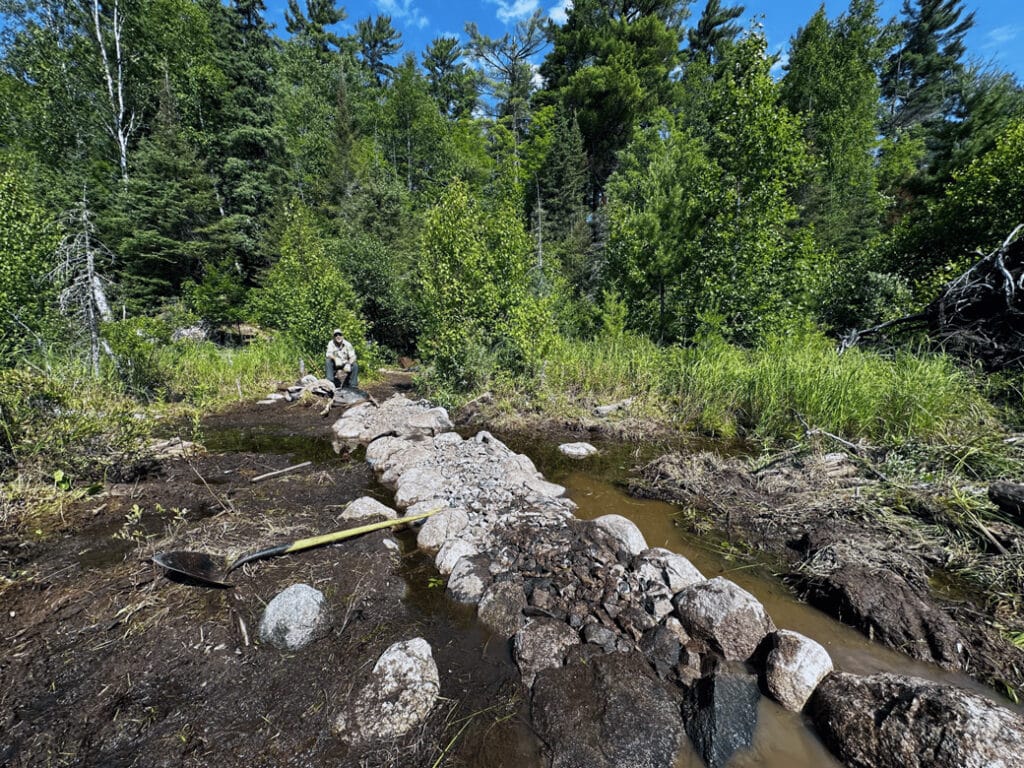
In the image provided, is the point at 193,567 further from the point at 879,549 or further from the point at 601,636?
the point at 879,549

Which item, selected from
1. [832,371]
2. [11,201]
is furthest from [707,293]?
[11,201]

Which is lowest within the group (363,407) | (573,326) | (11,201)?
(363,407)

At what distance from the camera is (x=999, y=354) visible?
5.72 m

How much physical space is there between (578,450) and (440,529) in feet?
10.3

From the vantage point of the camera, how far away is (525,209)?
25.0 metres

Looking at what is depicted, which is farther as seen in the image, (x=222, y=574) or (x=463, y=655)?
(x=222, y=574)

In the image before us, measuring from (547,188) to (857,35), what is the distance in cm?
1888

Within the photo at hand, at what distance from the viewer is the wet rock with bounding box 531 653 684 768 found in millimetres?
1900

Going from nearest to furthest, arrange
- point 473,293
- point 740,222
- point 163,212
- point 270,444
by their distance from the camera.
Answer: point 270,444 < point 473,293 < point 740,222 < point 163,212

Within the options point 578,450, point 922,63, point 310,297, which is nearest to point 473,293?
point 578,450

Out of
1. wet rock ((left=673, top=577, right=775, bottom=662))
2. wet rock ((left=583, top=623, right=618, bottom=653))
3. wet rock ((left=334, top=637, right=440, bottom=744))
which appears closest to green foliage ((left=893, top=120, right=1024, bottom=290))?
wet rock ((left=673, top=577, right=775, bottom=662))

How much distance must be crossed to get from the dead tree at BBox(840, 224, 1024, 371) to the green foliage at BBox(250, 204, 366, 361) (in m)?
13.5

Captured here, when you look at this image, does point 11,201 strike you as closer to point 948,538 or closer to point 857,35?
point 948,538

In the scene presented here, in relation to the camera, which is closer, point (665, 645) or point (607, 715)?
point (607, 715)
